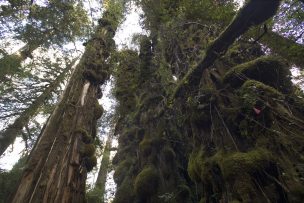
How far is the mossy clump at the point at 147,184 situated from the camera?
7695 mm

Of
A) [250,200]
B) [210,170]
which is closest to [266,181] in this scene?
[250,200]

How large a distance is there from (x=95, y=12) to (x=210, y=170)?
6.43 m

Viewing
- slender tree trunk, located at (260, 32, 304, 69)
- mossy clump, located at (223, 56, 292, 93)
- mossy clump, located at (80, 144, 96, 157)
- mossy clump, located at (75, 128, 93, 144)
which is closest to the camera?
mossy clump, located at (80, 144, 96, 157)

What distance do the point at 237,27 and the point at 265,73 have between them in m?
1.70

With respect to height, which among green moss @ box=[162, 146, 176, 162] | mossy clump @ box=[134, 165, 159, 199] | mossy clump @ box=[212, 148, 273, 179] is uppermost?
green moss @ box=[162, 146, 176, 162]

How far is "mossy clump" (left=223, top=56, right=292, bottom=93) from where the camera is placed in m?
6.21

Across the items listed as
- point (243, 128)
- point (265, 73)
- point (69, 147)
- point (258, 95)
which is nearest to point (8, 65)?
point (69, 147)

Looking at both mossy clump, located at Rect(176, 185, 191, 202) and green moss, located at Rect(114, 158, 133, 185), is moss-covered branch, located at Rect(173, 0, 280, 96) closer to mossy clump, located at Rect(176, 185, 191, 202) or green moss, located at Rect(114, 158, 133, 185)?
mossy clump, located at Rect(176, 185, 191, 202)

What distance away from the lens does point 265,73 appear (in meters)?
6.42

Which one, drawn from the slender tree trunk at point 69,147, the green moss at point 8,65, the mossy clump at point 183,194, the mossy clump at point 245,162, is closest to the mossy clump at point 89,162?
the slender tree trunk at point 69,147

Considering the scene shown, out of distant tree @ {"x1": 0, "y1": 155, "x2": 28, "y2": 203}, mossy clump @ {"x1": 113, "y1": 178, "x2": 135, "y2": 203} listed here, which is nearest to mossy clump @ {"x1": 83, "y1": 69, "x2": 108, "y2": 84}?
distant tree @ {"x1": 0, "y1": 155, "x2": 28, "y2": 203}

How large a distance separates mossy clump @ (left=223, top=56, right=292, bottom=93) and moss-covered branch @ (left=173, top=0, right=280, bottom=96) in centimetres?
73

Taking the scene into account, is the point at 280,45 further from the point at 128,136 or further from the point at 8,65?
the point at 8,65

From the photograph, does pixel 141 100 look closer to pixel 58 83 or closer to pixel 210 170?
pixel 58 83
